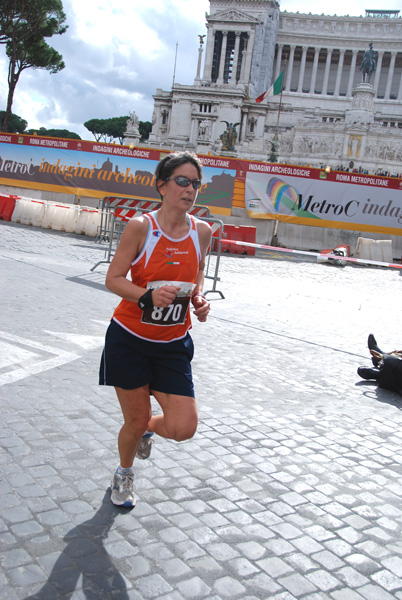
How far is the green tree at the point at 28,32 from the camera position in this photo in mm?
39781

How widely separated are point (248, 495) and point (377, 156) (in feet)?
202

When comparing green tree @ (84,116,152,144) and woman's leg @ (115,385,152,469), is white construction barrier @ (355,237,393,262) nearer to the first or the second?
woman's leg @ (115,385,152,469)

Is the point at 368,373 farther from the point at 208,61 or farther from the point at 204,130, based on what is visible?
the point at 208,61

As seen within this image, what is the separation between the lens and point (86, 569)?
250 centimetres

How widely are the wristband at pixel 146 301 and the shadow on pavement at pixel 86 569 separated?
40.4 inches

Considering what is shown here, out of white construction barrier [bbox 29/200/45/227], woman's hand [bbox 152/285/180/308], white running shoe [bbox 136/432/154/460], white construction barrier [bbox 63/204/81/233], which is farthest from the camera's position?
white construction barrier [bbox 29/200/45/227]

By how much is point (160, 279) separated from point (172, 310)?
164 millimetres

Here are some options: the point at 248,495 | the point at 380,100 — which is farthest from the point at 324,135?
the point at 248,495

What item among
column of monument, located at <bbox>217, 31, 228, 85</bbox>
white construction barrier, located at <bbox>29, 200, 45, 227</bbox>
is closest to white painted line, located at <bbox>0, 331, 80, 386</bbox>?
white construction barrier, located at <bbox>29, 200, 45, 227</bbox>

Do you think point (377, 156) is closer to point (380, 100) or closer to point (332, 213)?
point (380, 100)

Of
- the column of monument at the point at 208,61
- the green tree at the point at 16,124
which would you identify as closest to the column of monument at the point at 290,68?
the column of monument at the point at 208,61

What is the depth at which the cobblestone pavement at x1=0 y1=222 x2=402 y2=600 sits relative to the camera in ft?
8.38

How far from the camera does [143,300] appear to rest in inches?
110

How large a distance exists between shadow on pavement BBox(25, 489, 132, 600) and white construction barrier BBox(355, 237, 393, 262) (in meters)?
16.8
